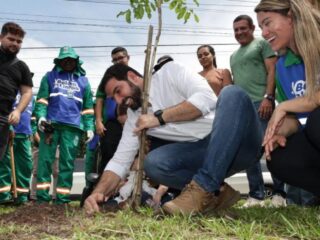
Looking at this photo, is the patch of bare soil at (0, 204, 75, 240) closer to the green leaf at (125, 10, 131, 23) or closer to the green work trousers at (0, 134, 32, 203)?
the green leaf at (125, 10, 131, 23)

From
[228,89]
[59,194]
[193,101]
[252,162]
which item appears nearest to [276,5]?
[228,89]

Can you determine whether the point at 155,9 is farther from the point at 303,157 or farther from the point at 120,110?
the point at 303,157

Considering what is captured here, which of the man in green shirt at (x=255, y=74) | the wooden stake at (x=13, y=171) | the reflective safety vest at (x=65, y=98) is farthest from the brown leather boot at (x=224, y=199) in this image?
the wooden stake at (x=13, y=171)

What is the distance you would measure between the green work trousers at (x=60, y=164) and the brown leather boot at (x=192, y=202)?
351 cm

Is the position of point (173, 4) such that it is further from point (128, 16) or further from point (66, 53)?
point (66, 53)

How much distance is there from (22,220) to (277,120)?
1.80 meters

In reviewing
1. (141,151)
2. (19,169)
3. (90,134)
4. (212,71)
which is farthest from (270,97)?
(19,169)

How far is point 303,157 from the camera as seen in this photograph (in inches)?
98.5

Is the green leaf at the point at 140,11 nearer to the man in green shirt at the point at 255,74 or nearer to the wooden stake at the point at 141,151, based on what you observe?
the wooden stake at the point at 141,151

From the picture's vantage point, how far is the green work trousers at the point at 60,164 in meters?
5.73

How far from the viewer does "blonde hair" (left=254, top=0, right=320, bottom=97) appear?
7.69ft

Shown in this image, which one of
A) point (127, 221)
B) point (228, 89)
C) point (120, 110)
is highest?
point (228, 89)

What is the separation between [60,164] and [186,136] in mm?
3029

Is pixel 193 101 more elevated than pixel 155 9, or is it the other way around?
pixel 155 9
